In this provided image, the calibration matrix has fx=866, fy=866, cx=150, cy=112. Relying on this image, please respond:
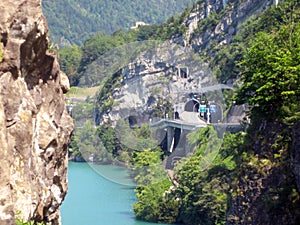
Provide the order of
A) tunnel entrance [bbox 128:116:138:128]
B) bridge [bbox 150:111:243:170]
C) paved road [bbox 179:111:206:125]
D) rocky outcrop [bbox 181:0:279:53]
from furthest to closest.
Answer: rocky outcrop [bbox 181:0:279:53] < tunnel entrance [bbox 128:116:138:128] < paved road [bbox 179:111:206:125] < bridge [bbox 150:111:243:170]

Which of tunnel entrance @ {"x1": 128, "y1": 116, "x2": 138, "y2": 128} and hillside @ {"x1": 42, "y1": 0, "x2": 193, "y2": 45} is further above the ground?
hillside @ {"x1": 42, "y1": 0, "x2": 193, "y2": 45}

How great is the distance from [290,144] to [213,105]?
75.2 ft

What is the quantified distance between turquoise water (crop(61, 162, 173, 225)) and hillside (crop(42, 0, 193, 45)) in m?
107

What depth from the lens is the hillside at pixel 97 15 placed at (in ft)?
512

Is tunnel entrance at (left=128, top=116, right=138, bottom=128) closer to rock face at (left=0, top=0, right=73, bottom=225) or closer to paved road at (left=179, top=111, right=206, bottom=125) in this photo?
paved road at (left=179, top=111, right=206, bottom=125)

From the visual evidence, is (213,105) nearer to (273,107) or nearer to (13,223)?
(273,107)

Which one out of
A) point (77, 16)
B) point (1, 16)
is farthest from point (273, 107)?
point (77, 16)

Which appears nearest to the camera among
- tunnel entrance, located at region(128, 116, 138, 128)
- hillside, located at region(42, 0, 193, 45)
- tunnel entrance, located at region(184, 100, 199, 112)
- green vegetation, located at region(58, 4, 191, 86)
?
tunnel entrance, located at region(184, 100, 199, 112)

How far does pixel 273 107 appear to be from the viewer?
20219 millimetres

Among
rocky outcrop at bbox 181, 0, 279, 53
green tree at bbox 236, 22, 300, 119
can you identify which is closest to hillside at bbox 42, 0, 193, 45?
rocky outcrop at bbox 181, 0, 279, 53

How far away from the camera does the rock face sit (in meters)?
7.43

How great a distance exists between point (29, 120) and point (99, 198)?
26608 mm

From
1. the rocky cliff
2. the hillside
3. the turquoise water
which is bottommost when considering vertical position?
→ the turquoise water

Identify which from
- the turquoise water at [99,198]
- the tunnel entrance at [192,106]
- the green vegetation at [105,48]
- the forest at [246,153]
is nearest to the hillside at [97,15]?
the green vegetation at [105,48]
